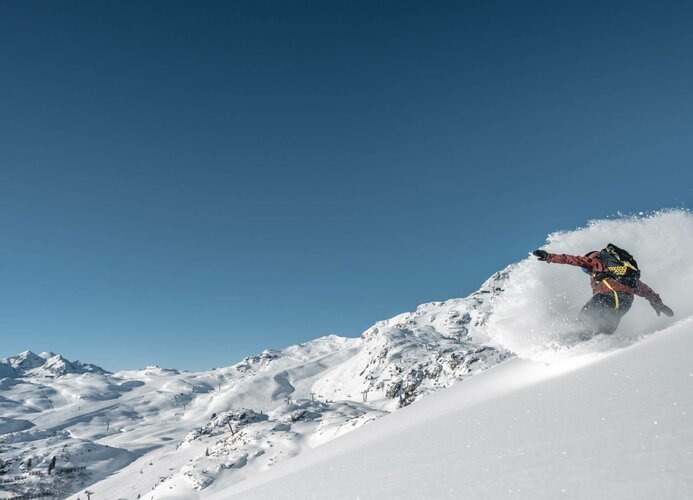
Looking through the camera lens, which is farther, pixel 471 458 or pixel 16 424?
pixel 16 424

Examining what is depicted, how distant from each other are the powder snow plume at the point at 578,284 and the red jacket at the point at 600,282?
41cm

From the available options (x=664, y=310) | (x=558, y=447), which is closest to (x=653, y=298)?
(x=664, y=310)

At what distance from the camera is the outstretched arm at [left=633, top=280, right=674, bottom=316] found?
7.85 metres

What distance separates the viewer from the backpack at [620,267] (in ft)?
28.4

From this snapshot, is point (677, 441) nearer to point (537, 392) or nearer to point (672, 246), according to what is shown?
point (537, 392)

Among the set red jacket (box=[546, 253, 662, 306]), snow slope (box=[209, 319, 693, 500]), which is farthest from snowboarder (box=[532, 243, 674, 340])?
snow slope (box=[209, 319, 693, 500])

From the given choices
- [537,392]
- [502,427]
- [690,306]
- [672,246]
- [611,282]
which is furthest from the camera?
[672,246]

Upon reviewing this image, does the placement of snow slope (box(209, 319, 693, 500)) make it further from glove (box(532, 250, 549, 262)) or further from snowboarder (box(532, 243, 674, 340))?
glove (box(532, 250, 549, 262))

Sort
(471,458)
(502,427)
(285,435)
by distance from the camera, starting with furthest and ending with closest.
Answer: (285,435), (502,427), (471,458)

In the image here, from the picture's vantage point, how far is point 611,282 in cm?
868

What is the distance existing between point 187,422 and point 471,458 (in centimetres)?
21943

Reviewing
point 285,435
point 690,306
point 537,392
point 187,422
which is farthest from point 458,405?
point 187,422

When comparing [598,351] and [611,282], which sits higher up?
[611,282]

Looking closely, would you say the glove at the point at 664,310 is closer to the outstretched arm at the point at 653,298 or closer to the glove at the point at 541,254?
the outstretched arm at the point at 653,298
